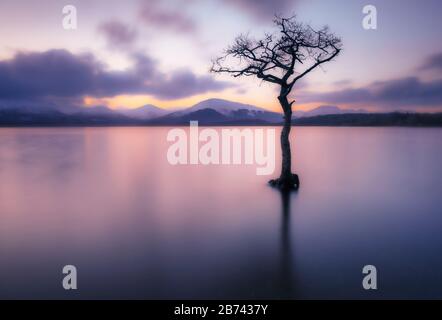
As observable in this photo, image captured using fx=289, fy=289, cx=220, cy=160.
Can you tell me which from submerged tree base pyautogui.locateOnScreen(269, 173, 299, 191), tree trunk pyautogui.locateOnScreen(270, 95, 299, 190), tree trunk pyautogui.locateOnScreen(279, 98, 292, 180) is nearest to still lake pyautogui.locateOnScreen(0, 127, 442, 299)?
submerged tree base pyautogui.locateOnScreen(269, 173, 299, 191)

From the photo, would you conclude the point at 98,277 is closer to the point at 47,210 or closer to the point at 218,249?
the point at 218,249

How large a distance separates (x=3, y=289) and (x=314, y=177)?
37.1 feet

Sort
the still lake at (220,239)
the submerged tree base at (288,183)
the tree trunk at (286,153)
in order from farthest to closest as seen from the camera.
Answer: the submerged tree base at (288,183) < the tree trunk at (286,153) < the still lake at (220,239)

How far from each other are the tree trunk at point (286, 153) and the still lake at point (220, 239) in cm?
46

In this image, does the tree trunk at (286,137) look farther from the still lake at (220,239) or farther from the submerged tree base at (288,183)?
the still lake at (220,239)

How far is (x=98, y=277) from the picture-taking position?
4.20 m

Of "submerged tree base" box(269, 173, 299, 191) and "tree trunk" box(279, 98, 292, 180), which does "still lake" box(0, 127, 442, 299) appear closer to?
"submerged tree base" box(269, 173, 299, 191)

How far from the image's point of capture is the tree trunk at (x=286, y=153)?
892cm

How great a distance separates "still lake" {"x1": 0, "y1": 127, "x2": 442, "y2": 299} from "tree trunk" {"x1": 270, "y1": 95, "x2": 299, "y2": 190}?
458 millimetres

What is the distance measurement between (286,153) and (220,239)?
4.34m

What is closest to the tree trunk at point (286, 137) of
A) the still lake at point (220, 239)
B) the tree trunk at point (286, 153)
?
the tree trunk at point (286, 153)

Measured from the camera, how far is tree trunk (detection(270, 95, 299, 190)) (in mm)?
8922

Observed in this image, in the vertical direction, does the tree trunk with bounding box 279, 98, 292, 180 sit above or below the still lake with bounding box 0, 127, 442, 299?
above
